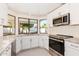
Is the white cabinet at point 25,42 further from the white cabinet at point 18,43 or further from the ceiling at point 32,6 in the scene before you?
the ceiling at point 32,6

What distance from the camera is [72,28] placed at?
9.18ft

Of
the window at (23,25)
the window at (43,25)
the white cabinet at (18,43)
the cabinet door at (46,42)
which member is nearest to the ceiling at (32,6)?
the window at (23,25)

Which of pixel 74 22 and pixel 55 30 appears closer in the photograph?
pixel 74 22

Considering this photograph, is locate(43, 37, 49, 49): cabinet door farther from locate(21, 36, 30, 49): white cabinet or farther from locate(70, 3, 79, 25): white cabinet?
locate(70, 3, 79, 25): white cabinet

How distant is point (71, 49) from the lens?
2.05 m

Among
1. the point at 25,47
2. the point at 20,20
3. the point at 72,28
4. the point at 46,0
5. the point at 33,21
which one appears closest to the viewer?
the point at 46,0

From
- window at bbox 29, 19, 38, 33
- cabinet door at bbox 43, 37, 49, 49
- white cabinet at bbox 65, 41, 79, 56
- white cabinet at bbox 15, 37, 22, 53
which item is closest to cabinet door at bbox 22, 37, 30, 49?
white cabinet at bbox 15, 37, 22, 53

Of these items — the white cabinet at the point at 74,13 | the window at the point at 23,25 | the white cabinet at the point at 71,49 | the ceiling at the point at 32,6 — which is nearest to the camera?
the white cabinet at the point at 71,49

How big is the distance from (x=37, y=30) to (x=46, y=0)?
407 centimetres

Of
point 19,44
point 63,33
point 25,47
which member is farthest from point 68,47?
point 25,47

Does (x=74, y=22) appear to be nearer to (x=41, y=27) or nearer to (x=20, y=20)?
(x=20, y=20)

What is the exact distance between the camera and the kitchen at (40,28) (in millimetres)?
2391

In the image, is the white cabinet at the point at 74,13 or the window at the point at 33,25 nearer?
the white cabinet at the point at 74,13

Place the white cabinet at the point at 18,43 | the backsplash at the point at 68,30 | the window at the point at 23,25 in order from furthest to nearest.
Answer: the window at the point at 23,25 → the white cabinet at the point at 18,43 → the backsplash at the point at 68,30
